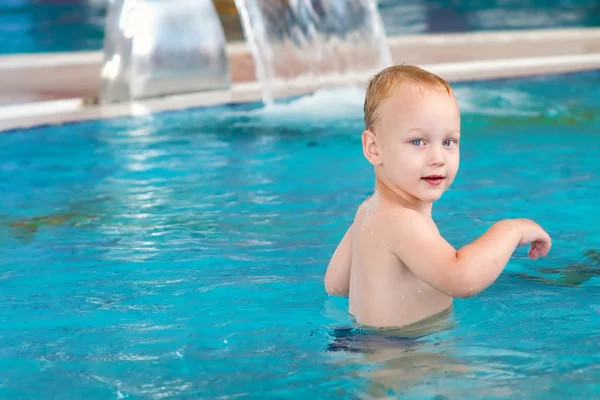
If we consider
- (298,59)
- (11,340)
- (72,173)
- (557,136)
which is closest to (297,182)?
(72,173)

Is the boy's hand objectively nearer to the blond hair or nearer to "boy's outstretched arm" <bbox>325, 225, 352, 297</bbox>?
the blond hair

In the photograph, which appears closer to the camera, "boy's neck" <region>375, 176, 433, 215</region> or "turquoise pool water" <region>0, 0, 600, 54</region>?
"boy's neck" <region>375, 176, 433, 215</region>

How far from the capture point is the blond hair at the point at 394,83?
2875 mm

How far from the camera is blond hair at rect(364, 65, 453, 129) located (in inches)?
113

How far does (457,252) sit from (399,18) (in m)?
14.0

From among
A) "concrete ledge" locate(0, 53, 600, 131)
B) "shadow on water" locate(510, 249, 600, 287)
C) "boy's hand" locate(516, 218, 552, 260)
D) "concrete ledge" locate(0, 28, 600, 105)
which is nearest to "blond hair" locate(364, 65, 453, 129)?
"boy's hand" locate(516, 218, 552, 260)

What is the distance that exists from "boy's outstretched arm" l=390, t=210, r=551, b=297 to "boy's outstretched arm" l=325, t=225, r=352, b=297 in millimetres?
304

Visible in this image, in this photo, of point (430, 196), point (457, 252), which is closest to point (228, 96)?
point (430, 196)

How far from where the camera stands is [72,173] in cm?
638

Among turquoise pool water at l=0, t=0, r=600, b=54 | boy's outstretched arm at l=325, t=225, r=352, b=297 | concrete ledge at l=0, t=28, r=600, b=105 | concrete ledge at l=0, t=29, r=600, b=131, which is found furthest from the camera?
turquoise pool water at l=0, t=0, r=600, b=54

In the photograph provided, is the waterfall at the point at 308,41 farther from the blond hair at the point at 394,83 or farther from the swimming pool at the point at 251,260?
the blond hair at the point at 394,83

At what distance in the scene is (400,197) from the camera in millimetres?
2992

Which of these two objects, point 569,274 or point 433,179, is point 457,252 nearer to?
point 433,179

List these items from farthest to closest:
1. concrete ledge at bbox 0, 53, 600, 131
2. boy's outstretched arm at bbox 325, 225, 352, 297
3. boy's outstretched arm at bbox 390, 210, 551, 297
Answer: concrete ledge at bbox 0, 53, 600, 131 → boy's outstretched arm at bbox 325, 225, 352, 297 → boy's outstretched arm at bbox 390, 210, 551, 297
